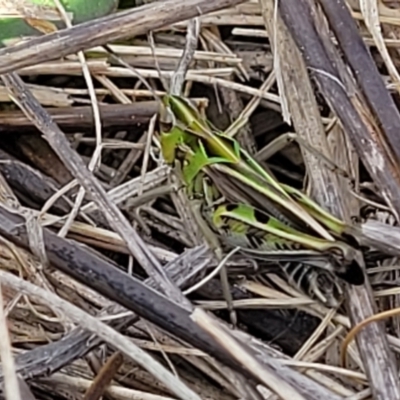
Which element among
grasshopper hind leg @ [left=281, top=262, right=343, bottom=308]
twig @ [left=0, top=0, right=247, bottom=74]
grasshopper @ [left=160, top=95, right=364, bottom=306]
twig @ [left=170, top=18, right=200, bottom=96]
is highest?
twig @ [left=0, top=0, right=247, bottom=74]

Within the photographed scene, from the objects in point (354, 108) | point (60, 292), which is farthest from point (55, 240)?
point (354, 108)

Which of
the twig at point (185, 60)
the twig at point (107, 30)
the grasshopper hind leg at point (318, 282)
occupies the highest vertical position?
the twig at point (107, 30)

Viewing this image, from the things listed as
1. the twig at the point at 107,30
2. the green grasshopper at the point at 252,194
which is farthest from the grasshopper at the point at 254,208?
the twig at the point at 107,30

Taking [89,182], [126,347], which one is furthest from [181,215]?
[126,347]

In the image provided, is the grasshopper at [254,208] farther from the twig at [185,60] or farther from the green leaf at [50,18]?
the green leaf at [50,18]

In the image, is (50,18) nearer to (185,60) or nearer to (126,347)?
(185,60)

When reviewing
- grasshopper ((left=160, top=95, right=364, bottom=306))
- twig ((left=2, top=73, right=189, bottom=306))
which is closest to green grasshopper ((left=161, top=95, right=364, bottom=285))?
grasshopper ((left=160, top=95, right=364, bottom=306))

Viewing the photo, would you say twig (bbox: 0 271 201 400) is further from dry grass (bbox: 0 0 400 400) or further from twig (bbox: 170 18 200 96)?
twig (bbox: 170 18 200 96)

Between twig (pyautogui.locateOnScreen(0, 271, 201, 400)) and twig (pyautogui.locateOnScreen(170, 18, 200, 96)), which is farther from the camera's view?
twig (pyautogui.locateOnScreen(170, 18, 200, 96))

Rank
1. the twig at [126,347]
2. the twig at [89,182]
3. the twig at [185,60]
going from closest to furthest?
1. the twig at [126,347]
2. the twig at [89,182]
3. the twig at [185,60]
